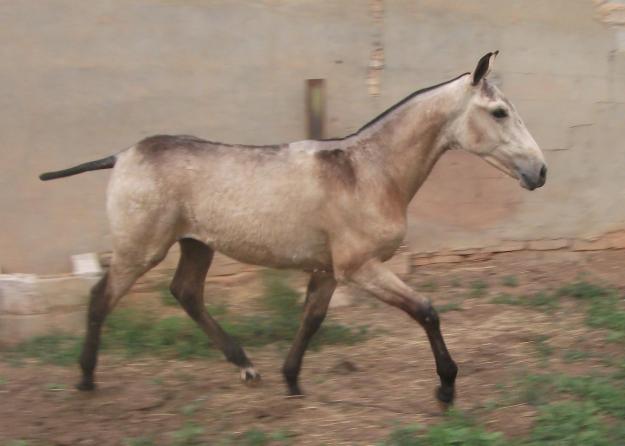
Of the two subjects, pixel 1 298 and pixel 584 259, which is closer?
pixel 1 298

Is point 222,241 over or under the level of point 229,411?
over

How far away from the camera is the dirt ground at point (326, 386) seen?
15.3 ft

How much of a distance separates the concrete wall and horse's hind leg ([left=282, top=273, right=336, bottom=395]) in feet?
7.61

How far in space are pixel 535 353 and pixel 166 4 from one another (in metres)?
3.73

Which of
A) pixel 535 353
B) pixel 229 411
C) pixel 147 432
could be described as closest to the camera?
pixel 147 432

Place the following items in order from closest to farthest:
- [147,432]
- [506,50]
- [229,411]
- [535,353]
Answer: [147,432]
[229,411]
[535,353]
[506,50]

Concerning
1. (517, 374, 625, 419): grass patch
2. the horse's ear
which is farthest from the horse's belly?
(517, 374, 625, 419): grass patch

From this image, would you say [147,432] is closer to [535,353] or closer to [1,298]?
[1,298]

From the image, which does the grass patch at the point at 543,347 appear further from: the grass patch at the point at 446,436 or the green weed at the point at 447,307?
the grass patch at the point at 446,436

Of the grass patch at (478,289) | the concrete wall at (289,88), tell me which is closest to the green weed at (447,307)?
the grass patch at (478,289)

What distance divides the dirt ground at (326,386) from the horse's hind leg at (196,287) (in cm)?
Answer: 21

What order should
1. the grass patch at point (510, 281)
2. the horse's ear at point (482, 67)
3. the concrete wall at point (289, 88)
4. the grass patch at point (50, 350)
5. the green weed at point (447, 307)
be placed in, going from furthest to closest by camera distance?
1. the grass patch at point (510, 281)
2. the green weed at point (447, 307)
3. the concrete wall at point (289, 88)
4. the grass patch at point (50, 350)
5. the horse's ear at point (482, 67)

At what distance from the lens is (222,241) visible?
5000 millimetres

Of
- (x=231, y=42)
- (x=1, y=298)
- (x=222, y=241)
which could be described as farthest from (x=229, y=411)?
(x=231, y=42)
